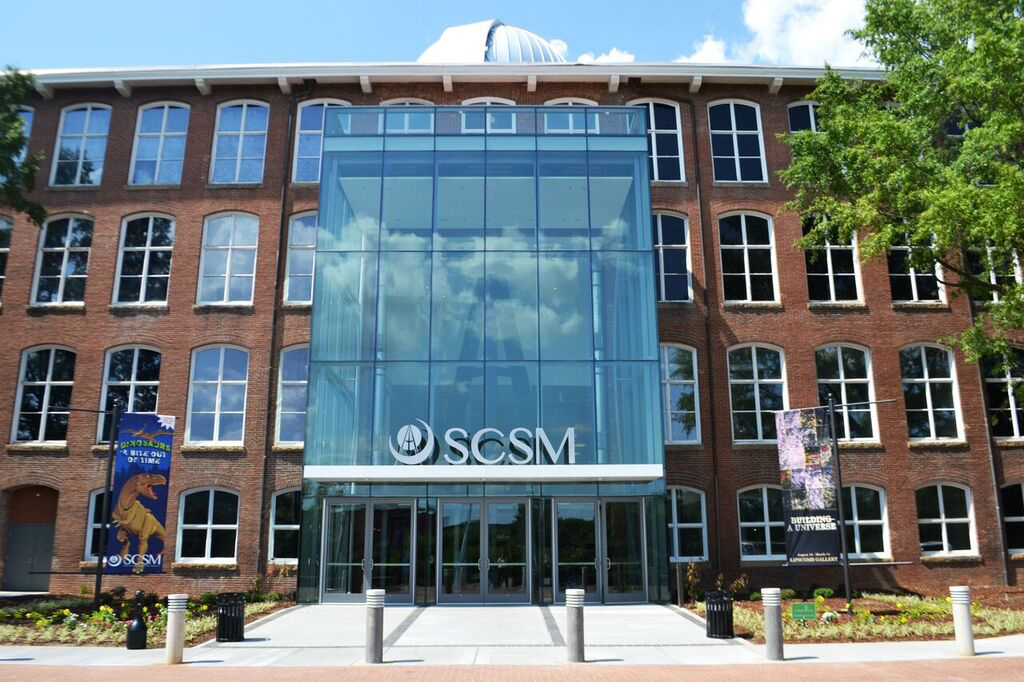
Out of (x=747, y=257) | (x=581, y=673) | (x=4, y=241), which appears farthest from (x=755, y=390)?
(x=4, y=241)

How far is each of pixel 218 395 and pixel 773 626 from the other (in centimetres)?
1777

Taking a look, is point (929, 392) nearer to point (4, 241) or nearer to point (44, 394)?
point (44, 394)

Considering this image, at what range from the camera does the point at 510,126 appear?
23.4 meters

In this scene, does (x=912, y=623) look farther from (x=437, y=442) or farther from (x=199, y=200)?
(x=199, y=200)

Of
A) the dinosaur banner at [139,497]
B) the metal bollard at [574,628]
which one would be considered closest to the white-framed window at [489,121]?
the dinosaur banner at [139,497]

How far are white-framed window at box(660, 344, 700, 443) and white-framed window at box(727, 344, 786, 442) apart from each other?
114 centimetres

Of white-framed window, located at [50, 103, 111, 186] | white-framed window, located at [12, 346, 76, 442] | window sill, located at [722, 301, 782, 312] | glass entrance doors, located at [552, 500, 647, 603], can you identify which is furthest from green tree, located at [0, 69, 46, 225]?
window sill, located at [722, 301, 782, 312]

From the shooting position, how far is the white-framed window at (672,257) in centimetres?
2538

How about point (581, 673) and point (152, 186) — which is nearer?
point (581, 673)

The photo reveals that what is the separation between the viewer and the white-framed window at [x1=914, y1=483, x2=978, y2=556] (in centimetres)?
2402

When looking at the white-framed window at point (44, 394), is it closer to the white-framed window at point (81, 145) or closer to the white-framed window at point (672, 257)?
the white-framed window at point (81, 145)

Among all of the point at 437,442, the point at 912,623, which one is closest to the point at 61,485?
the point at 437,442

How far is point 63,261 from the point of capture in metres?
25.9

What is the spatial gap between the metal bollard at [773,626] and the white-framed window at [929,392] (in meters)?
13.7
